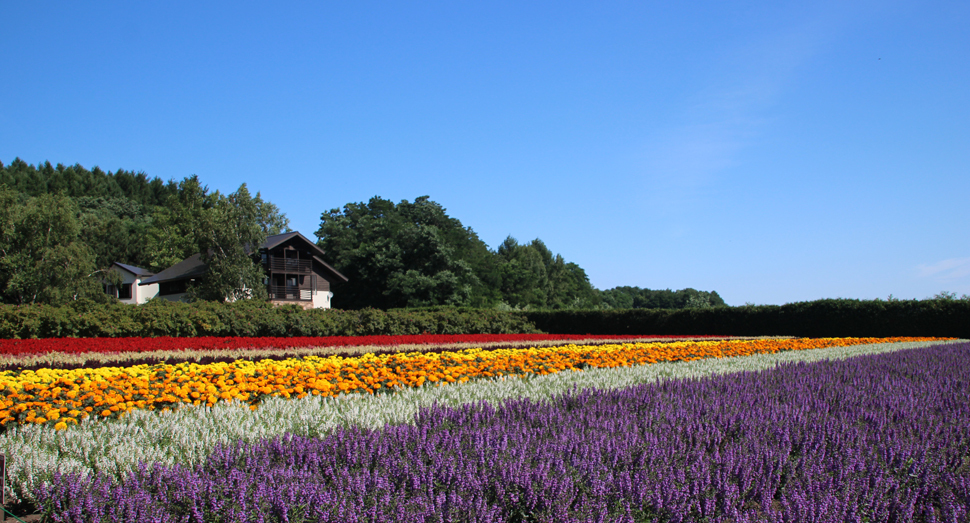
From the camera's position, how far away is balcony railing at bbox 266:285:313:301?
43.7 metres

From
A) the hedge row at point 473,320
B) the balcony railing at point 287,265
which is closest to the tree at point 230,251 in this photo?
the balcony railing at point 287,265

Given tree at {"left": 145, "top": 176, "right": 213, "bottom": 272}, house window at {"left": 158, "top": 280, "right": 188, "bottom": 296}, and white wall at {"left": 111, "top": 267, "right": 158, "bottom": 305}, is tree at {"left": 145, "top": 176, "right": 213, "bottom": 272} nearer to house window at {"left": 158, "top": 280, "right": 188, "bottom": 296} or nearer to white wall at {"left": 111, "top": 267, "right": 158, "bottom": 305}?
white wall at {"left": 111, "top": 267, "right": 158, "bottom": 305}

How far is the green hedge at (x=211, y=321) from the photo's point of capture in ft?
48.2

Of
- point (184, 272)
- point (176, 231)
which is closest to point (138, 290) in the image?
point (176, 231)

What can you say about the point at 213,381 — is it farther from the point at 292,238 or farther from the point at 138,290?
the point at 138,290

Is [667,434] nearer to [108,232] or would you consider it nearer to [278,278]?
[278,278]

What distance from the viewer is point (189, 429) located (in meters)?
4.38

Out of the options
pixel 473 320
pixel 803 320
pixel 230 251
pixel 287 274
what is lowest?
pixel 803 320

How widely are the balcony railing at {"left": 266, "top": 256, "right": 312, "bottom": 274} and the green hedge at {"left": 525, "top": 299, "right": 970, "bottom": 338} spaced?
74.7 ft

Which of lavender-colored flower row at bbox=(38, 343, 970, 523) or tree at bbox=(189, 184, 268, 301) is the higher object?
tree at bbox=(189, 184, 268, 301)

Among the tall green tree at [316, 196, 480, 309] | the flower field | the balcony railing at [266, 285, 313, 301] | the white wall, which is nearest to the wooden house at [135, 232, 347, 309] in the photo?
the balcony railing at [266, 285, 313, 301]

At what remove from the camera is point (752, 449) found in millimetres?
3588

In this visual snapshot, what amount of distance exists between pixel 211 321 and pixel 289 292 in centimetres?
2875

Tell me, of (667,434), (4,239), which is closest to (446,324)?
(667,434)
